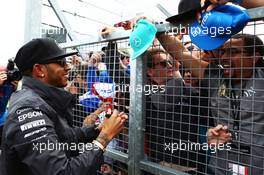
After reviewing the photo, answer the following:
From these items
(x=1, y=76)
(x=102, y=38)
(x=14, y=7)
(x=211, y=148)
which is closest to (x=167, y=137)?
(x=211, y=148)

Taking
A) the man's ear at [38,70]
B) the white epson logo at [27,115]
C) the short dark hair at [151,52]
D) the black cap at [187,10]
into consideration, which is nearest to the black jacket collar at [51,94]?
the man's ear at [38,70]

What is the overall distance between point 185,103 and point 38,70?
84 centimetres

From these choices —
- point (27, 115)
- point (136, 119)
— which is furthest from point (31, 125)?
point (136, 119)

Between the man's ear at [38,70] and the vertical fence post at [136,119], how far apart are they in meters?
0.51

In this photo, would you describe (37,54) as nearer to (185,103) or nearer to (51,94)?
(51,94)

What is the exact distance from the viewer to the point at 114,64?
185 centimetres

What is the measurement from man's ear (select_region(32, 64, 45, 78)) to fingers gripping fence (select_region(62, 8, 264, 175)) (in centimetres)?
43

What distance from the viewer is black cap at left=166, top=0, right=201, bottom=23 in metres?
1.32

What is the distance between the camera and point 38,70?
1.65m

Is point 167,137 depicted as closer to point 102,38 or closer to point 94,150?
point 94,150

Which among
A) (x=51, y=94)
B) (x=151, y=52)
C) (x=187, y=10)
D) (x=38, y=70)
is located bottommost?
(x=51, y=94)

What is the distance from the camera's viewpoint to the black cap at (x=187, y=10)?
4.34ft

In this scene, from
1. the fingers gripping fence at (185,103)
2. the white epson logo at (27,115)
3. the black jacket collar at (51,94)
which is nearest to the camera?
the fingers gripping fence at (185,103)

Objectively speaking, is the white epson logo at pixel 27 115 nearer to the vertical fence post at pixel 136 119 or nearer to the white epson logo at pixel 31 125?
the white epson logo at pixel 31 125
